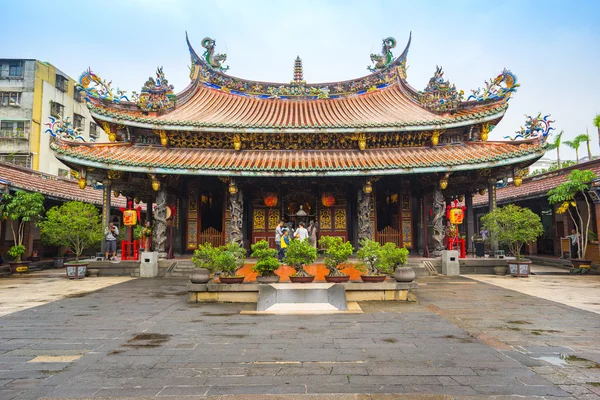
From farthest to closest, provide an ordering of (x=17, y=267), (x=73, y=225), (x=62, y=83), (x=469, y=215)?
1. (x=62, y=83)
2. (x=469, y=215)
3. (x=17, y=267)
4. (x=73, y=225)

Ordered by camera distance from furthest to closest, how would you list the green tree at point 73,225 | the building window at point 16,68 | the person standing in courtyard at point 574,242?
the building window at point 16,68, the person standing in courtyard at point 574,242, the green tree at point 73,225

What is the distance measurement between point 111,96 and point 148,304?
10.2 m

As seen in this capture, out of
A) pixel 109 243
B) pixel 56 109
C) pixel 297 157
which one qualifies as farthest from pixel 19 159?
pixel 297 157

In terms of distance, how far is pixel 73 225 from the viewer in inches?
516

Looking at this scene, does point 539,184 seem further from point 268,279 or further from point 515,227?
point 268,279

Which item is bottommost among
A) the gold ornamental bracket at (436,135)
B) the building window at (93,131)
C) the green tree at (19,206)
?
the green tree at (19,206)

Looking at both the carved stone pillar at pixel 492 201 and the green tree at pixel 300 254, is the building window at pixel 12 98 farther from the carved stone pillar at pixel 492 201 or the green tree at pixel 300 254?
the carved stone pillar at pixel 492 201

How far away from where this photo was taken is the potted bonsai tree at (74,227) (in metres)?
13.1

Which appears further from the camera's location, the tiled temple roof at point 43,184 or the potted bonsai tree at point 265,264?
the tiled temple roof at point 43,184

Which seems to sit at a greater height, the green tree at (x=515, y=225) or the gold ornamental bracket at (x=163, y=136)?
the gold ornamental bracket at (x=163, y=136)

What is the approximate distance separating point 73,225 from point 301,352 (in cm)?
1139

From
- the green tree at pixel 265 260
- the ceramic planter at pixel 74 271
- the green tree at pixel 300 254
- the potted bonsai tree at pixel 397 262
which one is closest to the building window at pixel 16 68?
the ceramic planter at pixel 74 271

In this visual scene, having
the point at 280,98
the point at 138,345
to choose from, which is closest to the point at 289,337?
the point at 138,345

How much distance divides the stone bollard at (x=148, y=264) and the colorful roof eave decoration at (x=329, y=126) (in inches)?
200
